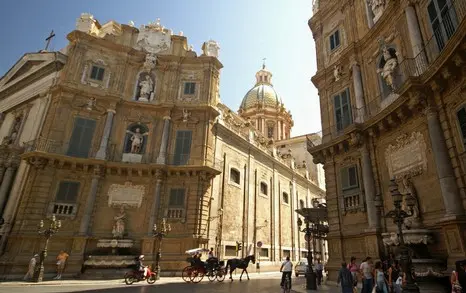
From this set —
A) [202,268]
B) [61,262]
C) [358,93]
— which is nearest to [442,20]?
[358,93]

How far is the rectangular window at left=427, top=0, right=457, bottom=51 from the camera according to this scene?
9328mm

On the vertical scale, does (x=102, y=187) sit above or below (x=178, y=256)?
above

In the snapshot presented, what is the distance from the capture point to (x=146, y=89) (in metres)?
21.8

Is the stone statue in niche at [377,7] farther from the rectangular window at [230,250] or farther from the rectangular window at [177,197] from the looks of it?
the rectangular window at [230,250]

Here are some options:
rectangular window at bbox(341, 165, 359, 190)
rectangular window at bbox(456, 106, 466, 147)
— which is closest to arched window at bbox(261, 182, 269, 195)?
rectangular window at bbox(341, 165, 359, 190)

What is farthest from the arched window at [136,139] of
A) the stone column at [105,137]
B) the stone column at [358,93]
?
the stone column at [358,93]

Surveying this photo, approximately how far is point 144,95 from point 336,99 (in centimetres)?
1376

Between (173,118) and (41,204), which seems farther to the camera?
(173,118)

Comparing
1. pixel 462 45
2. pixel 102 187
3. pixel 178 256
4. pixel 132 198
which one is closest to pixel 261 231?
pixel 178 256

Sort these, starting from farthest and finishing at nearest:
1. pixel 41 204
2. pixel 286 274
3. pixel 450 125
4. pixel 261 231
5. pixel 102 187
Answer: pixel 261 231 → pixel 102 187 → pixel 41 204 → pixel 286 274 → pixel 450 125

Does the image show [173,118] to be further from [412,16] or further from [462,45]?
[462,45]

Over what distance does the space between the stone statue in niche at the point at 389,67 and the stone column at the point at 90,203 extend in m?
16.7

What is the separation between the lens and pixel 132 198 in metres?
18.6

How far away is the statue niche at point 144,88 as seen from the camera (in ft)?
70.9
